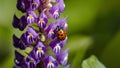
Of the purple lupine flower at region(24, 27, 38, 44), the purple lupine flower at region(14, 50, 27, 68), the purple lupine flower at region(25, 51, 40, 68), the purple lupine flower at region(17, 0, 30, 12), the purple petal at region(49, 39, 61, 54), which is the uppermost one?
the purple lupine flower at region(17, 0, 30, 12)

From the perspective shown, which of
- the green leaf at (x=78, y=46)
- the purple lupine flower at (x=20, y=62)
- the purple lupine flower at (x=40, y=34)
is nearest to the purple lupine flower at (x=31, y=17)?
the purple lupine flower at (x=40, y=34)

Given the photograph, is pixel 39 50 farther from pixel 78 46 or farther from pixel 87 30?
pixel 87 30

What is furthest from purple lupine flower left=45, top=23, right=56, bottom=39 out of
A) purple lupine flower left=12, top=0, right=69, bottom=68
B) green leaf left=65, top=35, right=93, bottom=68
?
green leaf left=65, top=35, right=93, bottom=68

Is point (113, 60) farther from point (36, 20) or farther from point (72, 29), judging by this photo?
point (36, 20)

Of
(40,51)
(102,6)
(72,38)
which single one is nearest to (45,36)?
(40,51)

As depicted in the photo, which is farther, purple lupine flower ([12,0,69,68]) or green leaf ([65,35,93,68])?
green leaf ([65,35,93,68])

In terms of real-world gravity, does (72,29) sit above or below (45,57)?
below

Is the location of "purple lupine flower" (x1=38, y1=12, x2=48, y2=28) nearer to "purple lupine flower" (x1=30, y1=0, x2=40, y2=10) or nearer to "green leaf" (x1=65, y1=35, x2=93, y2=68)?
"purple lupine flower" (x1=30, y1=0, x2=40, y2=10)
